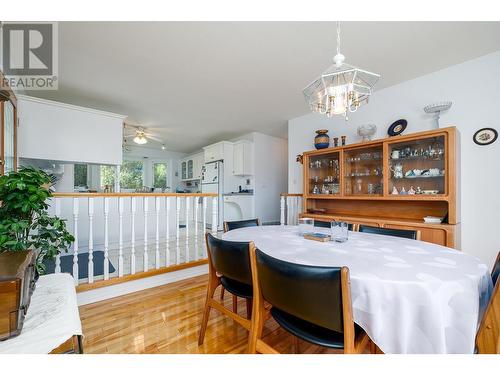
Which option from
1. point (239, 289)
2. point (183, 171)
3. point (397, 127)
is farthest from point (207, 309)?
point (183, 171)

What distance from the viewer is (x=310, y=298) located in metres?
0.81

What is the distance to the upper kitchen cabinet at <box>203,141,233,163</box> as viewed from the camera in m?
5.21

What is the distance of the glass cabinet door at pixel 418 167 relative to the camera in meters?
2.41

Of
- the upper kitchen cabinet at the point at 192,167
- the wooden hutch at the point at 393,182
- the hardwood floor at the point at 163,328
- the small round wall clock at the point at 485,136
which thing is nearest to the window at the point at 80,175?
the upper kitchen cabinet at the point at 192,167

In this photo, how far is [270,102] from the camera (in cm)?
343

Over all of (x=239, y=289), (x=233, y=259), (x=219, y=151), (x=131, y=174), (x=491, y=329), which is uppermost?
(x=219, y=151)

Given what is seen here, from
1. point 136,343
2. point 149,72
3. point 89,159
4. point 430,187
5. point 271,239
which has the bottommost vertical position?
point 136,343

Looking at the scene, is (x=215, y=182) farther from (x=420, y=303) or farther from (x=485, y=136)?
(x=420, y=303)

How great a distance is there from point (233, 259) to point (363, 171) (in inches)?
105

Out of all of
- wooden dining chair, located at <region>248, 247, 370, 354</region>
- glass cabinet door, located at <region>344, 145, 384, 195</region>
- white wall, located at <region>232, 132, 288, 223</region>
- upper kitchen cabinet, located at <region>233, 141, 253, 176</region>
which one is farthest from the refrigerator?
wooden dining chair, located at <region>248, 247, 370, 354</region>

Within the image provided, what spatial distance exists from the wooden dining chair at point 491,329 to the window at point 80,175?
6.32 m

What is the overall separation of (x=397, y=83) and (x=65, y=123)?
14.9 ft
